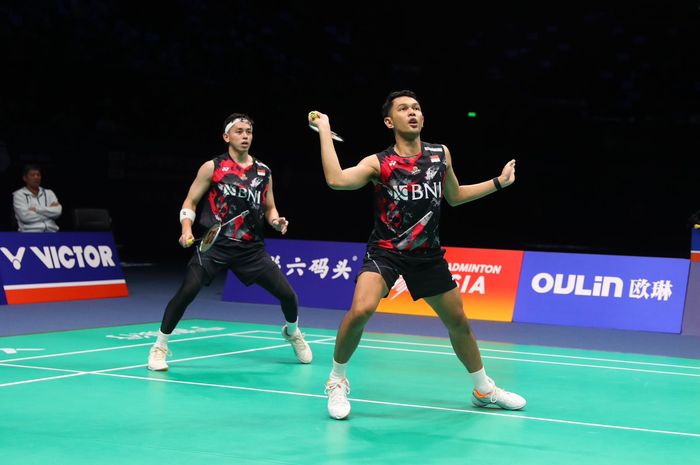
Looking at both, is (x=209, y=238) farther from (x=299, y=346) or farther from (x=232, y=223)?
(x=299, y=346)

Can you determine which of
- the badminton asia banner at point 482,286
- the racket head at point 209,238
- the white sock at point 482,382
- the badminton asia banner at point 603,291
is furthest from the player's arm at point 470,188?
the badminton asia banner at point 482,286

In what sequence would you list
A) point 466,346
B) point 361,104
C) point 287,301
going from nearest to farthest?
point 466,346 < point 287,301 < point 361,104

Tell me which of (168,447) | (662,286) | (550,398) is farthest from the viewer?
(662,286)

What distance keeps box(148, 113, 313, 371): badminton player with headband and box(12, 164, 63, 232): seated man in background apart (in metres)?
5.65

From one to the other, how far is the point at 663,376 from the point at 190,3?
1702 centimetres

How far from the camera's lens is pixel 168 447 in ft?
16.4

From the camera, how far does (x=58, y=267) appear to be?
41.0 ft

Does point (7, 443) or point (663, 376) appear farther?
point (663, 376)

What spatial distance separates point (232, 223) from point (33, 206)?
232 inches

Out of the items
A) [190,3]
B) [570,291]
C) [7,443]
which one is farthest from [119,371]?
[190,3]

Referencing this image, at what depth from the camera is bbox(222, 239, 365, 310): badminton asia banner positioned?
12.4 meters

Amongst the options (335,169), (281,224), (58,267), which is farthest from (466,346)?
(58,267)

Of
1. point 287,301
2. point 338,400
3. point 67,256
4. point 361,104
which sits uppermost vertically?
point 361,104

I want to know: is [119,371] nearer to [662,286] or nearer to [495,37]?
[662,286]
